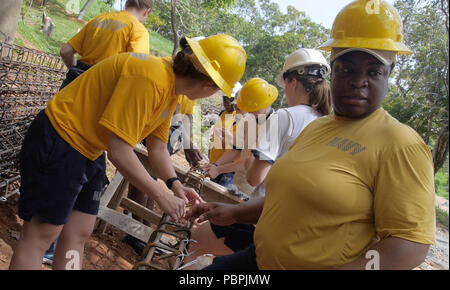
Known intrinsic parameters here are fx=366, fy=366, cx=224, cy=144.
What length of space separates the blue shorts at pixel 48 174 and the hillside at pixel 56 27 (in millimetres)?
9756

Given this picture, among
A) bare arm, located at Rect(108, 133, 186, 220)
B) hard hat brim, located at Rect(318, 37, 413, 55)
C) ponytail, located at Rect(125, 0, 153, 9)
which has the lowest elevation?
bare arm, located at Rect(108, 133, 186, 220)

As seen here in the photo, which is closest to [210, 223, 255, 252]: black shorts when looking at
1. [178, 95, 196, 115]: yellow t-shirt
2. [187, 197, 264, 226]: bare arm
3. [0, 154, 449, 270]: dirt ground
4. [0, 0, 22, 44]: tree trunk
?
[187, 197, 264, 226]: bare arm

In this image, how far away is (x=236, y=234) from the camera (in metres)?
2.34

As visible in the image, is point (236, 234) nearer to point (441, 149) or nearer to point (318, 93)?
point (318, 93)

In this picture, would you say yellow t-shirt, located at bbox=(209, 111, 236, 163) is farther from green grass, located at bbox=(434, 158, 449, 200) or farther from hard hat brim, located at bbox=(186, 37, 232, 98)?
green grass, located at bbox=(434, 158, 449, 200)

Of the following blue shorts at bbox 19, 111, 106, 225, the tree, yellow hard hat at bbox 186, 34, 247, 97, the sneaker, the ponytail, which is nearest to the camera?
blue shorts at bbox 19, 111, 106, 225

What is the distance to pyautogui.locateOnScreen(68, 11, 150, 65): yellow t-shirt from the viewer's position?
303 centimetres

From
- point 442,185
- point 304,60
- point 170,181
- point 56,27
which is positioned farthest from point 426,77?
point 442,185

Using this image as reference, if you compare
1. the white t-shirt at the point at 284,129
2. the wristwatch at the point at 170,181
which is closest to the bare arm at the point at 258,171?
the white t-shirt at the point at 284,129

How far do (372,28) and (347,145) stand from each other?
19.5 inches

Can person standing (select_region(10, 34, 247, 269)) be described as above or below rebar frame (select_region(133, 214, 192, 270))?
above

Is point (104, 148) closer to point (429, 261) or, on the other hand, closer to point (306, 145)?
point (306, 145)

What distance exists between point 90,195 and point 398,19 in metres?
1.74

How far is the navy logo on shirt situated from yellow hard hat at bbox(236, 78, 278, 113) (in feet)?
7.59
